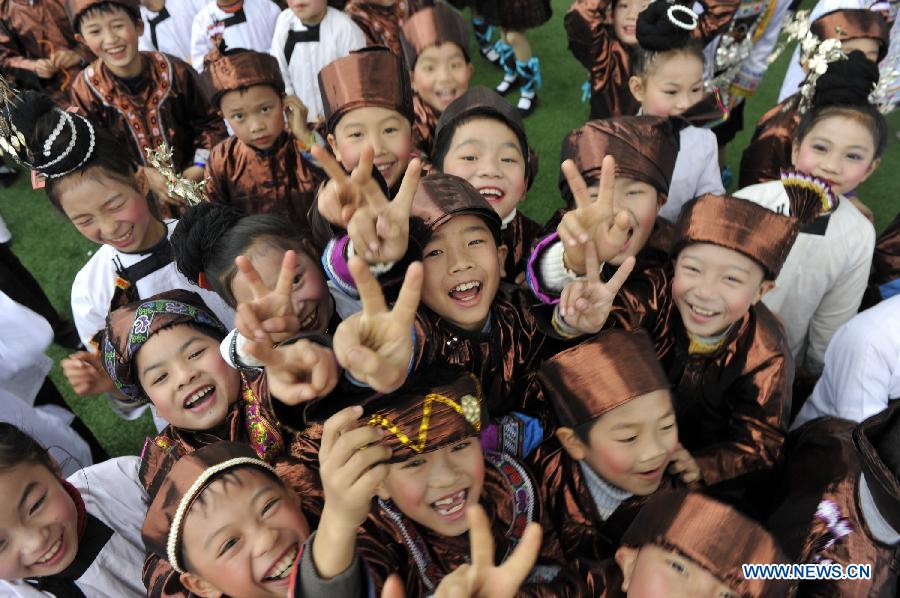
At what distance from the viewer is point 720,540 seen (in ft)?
3.25

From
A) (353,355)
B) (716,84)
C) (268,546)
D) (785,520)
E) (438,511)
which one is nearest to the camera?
(353,355)

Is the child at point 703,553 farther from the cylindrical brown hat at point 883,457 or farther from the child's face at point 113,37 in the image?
the child's face at point 113,37

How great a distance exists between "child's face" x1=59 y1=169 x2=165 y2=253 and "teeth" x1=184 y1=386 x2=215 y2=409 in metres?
0.73

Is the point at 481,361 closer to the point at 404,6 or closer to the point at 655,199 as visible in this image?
the point at 655,199

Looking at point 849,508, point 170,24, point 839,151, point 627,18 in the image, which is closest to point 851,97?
point 839,151

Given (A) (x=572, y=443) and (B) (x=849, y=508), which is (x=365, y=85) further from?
(B) (x=849, y=508)

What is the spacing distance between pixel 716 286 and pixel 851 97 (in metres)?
0.96

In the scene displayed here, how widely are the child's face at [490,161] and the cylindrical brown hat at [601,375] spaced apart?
0.60 meters

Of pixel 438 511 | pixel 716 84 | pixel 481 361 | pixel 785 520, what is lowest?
pixel 785 520

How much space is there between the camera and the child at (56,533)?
1209 millimetres

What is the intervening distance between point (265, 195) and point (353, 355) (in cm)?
166

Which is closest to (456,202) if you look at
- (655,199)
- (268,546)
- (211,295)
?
(655,199)

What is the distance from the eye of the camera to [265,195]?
240 cm

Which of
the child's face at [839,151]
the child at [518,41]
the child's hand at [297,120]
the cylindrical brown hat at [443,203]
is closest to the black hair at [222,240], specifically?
the cylindrical brown hat at [443,203]
